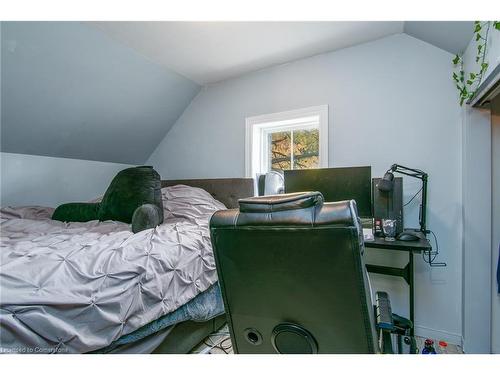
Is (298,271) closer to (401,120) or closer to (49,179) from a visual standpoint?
(401,120)

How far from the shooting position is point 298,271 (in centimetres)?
79

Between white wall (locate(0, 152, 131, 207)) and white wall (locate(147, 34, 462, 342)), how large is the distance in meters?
2.15

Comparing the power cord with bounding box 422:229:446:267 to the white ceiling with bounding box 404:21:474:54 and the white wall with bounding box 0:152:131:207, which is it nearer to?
the white ceiling with bounding box 404:21:474:54

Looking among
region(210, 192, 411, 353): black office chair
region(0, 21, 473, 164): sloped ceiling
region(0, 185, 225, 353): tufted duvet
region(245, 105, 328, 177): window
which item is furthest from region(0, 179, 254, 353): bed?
region(245, 105, 328, 177): window

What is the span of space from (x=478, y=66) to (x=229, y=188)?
7.13ft

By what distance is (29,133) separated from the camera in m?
2.47

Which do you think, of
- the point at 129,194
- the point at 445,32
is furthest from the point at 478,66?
the point at 129,194

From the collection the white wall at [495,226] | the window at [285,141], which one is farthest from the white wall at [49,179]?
the white wall at [495,226]

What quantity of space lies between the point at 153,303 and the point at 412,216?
1.95 meters

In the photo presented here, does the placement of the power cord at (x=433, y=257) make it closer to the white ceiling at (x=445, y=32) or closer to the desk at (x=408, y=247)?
the desk at (x=408, y=247)

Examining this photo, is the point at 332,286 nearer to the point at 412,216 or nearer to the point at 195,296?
the point at 195,296

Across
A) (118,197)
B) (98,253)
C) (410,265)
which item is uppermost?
(118,197)

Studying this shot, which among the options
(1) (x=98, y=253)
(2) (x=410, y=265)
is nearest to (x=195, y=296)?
(1) (x=98, y=253)

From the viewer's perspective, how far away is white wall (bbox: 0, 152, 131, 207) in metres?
2.53
